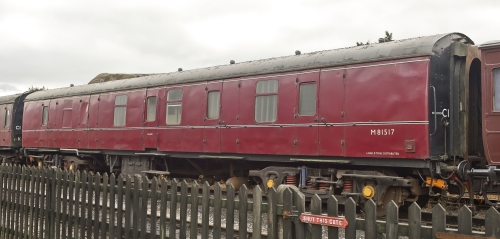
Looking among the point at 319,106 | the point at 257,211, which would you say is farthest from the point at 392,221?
the point at 319,106

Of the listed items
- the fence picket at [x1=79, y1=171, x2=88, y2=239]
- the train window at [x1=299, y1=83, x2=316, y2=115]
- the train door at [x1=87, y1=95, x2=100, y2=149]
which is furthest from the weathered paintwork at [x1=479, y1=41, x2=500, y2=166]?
the train door at [x1=87, y1=95, x2=100, y2=149]

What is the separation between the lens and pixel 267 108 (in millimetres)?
11359

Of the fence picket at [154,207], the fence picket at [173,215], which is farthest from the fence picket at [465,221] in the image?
the fence picket at [154,207]

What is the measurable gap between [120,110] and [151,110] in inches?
69.1

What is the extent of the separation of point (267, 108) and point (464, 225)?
8.16 meters

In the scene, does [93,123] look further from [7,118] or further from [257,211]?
[257,211]

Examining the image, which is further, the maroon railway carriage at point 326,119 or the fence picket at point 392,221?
the maroon railway carriage at point 326,119

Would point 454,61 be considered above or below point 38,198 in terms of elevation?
above

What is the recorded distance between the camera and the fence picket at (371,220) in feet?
12.2

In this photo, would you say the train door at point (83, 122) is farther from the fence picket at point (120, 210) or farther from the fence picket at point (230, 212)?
the fence picket at point (230, 212)

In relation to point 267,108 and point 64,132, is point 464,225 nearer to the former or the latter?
point 267,108

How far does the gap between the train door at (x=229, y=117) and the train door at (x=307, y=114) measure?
1936 millimetres

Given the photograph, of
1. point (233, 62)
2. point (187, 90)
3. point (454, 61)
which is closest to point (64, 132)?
point (187, 90)

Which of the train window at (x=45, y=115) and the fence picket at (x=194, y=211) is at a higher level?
the train window at (x=45, y=115)
